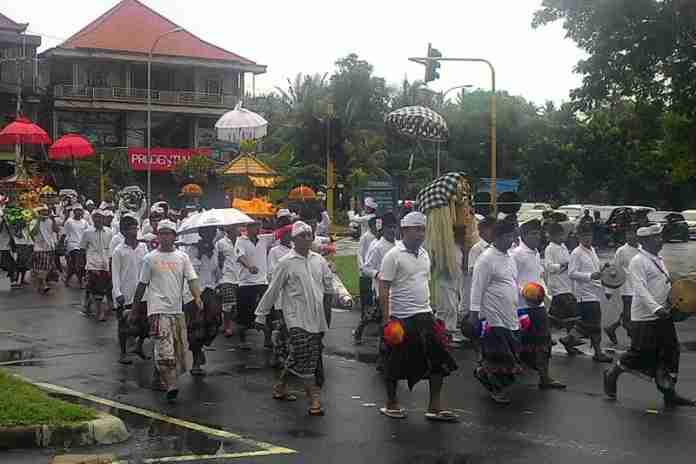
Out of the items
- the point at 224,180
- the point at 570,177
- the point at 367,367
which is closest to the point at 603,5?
the point at 224,180

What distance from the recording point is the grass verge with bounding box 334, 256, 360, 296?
21406 mm

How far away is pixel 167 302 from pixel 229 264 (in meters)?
4.07

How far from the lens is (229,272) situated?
14.3 meters

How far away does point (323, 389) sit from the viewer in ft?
35.2

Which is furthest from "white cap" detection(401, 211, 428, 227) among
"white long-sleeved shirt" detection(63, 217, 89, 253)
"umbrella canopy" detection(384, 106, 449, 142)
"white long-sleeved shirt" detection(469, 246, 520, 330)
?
"white long-sleeved shirt" detection(63, 217, 89, 253)

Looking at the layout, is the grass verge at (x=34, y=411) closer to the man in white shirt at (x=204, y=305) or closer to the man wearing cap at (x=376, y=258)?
the man in white shirt at (x=204, y=305)

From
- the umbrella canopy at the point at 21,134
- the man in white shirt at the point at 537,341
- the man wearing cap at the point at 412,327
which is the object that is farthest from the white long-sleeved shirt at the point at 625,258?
the umbrella canopy at the point at 21,134

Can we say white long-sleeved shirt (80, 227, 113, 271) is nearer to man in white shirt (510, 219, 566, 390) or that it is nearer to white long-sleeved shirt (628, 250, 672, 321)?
man in white shirt (510, 219, 566, 390)

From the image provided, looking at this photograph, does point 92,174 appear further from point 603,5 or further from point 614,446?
point 614,446

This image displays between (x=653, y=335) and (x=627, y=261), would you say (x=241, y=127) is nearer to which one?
(x=627, y=261)

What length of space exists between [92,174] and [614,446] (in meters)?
41.4

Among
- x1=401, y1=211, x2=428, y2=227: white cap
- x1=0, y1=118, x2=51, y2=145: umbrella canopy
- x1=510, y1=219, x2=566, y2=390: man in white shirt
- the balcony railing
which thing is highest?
the balcony railing

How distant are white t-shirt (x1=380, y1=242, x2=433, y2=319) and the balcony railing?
163ft

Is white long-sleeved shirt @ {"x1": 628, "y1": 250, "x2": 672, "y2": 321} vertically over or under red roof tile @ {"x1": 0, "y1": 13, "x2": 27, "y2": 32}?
under
